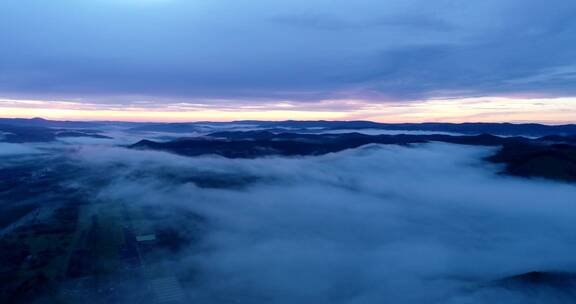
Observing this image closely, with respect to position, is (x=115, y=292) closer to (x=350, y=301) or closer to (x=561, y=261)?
(x=350, y=301)

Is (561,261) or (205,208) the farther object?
(205,208)

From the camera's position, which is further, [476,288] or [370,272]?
[370,272]

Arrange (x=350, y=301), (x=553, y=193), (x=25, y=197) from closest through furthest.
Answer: (x=350, y=301) < (x=25, y=197) < (x=553, y=193)

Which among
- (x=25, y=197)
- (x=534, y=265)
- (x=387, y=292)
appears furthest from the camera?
(x=25, y=197)

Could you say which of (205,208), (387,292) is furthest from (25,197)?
(387,292)

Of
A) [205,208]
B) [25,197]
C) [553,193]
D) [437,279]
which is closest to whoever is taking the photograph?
[437,279]

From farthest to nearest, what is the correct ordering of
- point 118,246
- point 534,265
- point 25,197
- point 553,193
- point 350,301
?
1. point 553,193
2. point 25,197
3. point 118,246
4. point 534,265
5. point 350,301

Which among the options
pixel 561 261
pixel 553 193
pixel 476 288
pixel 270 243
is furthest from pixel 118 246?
pixel 553 193

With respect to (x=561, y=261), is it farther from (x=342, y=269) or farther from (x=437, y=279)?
(x=342, y=269)
